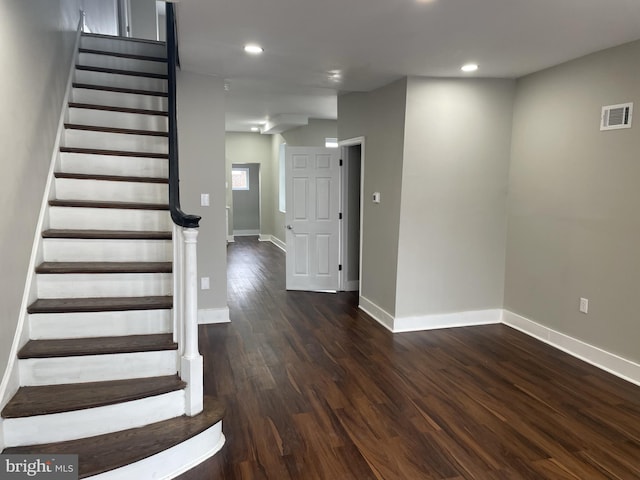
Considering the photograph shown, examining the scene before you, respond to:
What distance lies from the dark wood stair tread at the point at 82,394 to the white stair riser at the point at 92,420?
26mm

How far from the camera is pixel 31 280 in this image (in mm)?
2652

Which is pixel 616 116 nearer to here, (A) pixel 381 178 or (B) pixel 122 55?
(A) pixel 381 178

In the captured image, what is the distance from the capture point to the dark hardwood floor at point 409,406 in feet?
7.61

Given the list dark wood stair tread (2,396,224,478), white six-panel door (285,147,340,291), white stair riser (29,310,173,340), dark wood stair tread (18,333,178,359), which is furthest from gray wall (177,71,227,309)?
dark wood stair tread (2,396,224,478)

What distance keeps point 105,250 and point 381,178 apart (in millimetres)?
2803

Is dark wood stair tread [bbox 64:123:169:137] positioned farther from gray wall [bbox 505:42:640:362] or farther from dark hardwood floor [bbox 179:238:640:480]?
gray wall [bbox 505:42:640:362]

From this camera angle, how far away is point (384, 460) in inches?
92.9

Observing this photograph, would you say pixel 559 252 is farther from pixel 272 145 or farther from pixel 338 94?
pixel 272 145

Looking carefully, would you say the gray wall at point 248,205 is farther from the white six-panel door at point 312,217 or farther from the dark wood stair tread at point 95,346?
the dark wood stair tread at point 95,346

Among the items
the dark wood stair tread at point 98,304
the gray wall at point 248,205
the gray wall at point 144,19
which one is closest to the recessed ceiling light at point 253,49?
the dark wood stair tread at point 98,304

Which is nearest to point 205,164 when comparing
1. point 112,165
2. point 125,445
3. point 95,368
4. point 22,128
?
point 112,165

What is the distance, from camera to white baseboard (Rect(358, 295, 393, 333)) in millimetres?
4504

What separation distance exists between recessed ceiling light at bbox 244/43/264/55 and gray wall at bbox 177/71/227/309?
A: 103 centimetres

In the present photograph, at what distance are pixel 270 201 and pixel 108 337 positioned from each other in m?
7.69
